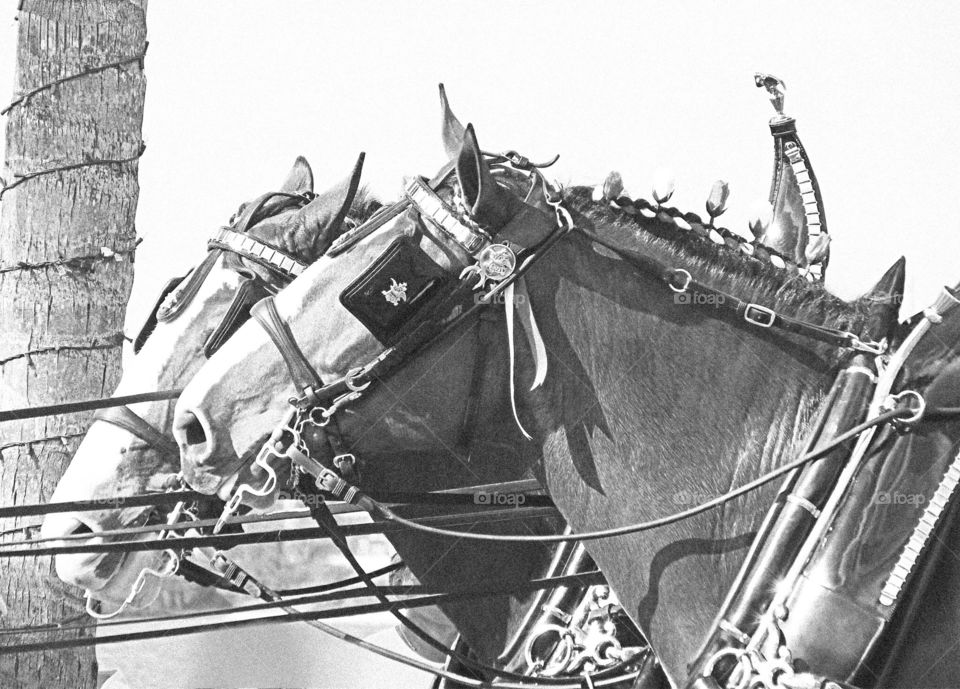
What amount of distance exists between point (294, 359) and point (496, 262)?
573mm

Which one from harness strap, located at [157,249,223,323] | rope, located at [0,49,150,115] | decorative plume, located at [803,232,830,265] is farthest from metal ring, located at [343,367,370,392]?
rope, located at [0,49,150,115]

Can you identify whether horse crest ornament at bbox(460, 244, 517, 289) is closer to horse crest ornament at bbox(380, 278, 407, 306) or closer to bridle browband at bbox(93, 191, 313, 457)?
horse crest ornament at bbox(380, 278, 407, 306)

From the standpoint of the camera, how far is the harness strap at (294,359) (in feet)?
8.59

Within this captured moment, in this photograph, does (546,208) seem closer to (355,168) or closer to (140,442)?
(355,168)

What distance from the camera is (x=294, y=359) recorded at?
2.62 meters

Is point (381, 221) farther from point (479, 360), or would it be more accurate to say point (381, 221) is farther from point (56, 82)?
point (56, 82)

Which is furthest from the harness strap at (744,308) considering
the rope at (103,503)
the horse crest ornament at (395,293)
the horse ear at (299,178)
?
the horse ear at (299,178)

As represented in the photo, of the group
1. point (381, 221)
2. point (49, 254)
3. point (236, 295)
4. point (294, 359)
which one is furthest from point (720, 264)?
point (49, 254)

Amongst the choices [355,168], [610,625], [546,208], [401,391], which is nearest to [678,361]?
[546,208]

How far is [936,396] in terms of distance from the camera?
229 cm

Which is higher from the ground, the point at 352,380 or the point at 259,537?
the point at 352,380

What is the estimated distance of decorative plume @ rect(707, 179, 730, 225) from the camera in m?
2.70

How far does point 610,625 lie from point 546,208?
4.54 feet

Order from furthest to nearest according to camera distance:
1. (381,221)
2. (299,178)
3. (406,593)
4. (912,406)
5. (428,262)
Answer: (299,178), (406,593), (381,221), (428,262), (912,406)
